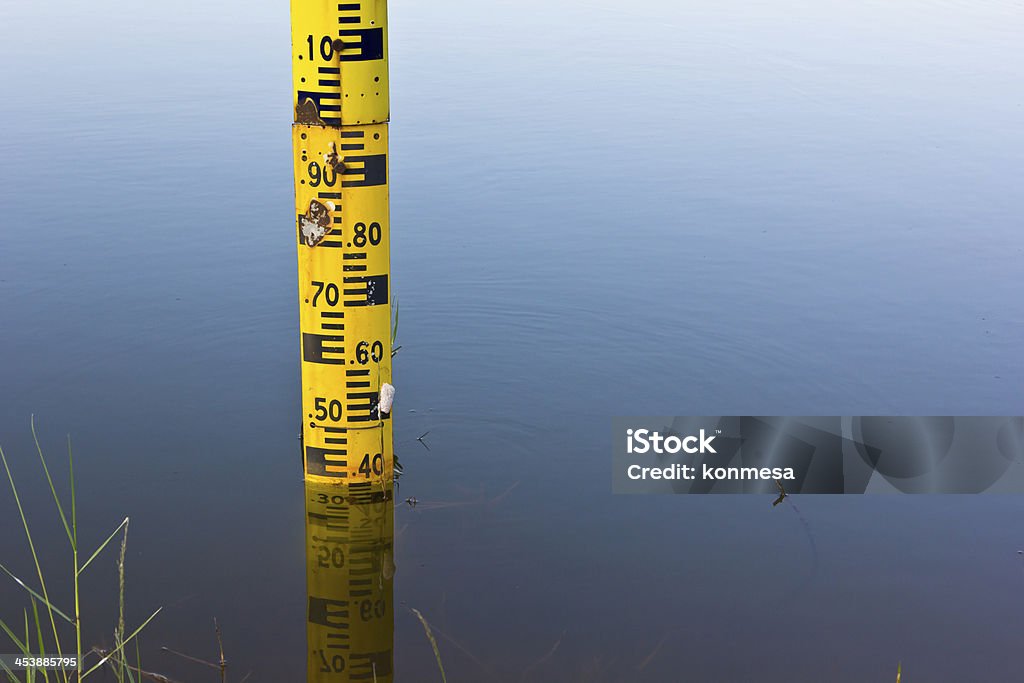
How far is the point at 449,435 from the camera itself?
458 cm

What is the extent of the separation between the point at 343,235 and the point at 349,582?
1.16 metres

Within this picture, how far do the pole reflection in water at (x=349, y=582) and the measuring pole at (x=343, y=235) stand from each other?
153mm

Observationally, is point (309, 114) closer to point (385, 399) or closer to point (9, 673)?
point (385, 399)

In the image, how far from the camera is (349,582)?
144 inches

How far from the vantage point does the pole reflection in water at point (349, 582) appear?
129 inches

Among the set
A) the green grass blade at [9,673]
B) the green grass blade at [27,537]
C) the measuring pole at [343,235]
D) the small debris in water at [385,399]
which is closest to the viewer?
the green grass blade at [9,673]

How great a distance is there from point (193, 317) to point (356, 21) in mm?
2023

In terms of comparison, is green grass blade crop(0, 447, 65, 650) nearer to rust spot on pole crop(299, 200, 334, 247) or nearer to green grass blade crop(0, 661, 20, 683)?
green grass blade crop(0, 661, 20, 683)

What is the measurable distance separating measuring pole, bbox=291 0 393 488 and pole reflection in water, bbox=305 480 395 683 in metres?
0.15

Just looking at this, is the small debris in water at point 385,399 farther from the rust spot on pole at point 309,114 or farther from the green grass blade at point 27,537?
the green grass blade at point 27,537

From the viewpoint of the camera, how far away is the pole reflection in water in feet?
10.7

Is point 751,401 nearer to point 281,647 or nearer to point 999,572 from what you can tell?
point 999,572

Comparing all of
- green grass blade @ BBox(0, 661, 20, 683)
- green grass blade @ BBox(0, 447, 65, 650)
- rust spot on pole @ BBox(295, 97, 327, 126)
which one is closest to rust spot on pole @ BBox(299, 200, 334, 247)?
rust spot on pole @ BBox(295, 97, 327, 126)

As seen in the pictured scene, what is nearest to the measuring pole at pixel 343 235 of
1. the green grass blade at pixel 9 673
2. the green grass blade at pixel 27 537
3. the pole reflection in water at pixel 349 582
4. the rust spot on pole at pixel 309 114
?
the rust spot on pole at pixel 309 114
